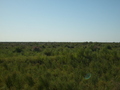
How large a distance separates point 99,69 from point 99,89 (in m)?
3.38

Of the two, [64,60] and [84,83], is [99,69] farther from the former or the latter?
[64,60]

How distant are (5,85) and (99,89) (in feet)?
15.6

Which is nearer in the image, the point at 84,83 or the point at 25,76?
the point at 84,83

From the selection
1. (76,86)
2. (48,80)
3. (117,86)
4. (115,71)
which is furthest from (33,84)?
(115,71)

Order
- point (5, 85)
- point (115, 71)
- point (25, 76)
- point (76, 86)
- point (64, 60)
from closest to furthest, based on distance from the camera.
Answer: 1. point (76, 86)
2. point (5, 85)
3. point (25, 76)
4. point (115, 71)
5. point (64, 60)

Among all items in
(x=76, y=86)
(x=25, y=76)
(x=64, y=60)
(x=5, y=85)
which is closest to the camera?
(x=76, y=86)

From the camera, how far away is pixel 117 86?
20.1 ft

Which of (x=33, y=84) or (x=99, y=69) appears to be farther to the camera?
(x=99, y=69)

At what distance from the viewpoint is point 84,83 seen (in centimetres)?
685

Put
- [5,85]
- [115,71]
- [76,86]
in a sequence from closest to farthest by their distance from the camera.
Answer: [76,86]
[5,85]
[115,71]

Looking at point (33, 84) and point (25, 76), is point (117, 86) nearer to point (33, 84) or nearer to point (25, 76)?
point (33, 84)

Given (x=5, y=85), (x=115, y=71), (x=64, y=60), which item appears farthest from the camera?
(x=64, y=60)

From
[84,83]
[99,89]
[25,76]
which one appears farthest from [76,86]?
[25,76]

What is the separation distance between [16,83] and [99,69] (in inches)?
218
